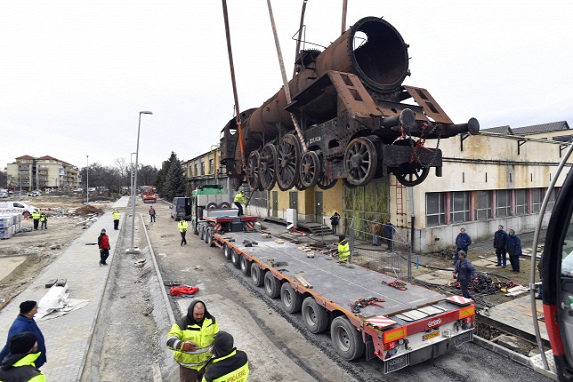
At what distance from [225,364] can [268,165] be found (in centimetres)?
729

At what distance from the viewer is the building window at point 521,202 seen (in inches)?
700

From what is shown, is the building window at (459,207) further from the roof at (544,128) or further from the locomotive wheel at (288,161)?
the roof at (544,128)

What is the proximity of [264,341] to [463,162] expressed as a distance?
1280 cm

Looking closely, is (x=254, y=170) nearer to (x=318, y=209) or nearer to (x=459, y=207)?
(x=318, y=209)

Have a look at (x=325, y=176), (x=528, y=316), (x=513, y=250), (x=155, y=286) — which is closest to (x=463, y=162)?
(x=513, y=250)

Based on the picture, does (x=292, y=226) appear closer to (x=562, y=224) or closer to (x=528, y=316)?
(x=528, y=316)

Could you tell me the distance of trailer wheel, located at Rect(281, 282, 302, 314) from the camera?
7508 mm

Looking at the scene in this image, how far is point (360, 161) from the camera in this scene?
6184 mm

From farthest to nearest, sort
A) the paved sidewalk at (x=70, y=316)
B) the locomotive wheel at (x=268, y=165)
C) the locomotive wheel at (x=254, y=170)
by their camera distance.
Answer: the locomotive wheel at (x=254, y=170) → the locomotive wheel at (x=268, y=165) → the paved sidewalk at (x=70, y=316)

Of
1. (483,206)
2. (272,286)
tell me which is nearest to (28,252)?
(272,286)

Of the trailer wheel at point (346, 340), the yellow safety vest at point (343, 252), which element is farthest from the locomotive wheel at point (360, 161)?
the yellow safety vest at point (343, 252)

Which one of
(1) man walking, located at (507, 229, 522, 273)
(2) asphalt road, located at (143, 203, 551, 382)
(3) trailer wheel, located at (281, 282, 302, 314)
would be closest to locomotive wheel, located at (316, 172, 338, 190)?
(3) trailer wheel, located at (281, 282, 302, 314)

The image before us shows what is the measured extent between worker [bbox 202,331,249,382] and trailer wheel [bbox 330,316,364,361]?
261cm

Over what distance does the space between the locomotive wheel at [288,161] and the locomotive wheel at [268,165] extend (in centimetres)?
32
